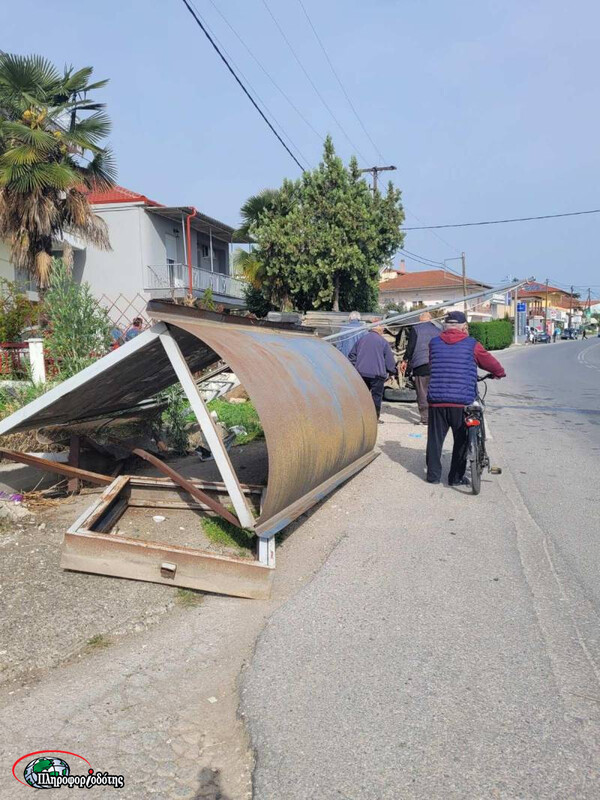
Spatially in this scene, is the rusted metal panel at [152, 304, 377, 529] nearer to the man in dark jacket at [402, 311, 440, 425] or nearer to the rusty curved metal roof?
the rusty curved metal roof

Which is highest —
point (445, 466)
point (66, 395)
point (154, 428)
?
point (66, 395)

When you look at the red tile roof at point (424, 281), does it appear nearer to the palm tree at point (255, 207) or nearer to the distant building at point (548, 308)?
the distant building at point (548, 308)

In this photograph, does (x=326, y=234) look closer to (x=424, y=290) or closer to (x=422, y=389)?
(x=422, y=389)

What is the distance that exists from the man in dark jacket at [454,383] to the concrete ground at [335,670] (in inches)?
56.7

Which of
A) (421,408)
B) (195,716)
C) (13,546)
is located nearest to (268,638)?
(195,716)

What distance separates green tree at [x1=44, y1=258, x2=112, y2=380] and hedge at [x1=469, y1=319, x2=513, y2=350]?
130 feet

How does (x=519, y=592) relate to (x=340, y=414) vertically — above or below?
below

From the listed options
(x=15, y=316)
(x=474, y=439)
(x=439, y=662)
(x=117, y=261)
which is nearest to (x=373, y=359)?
(x=474, y=439)

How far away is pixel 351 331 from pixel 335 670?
7715 mm

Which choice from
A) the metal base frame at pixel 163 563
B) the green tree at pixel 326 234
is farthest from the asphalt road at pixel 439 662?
the green tree at pixel 326 234

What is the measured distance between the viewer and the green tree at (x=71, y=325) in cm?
854

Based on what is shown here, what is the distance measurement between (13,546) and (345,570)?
266 centimetres

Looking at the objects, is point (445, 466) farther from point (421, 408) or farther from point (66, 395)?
point (66, 395)

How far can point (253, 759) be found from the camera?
2.84 meters
